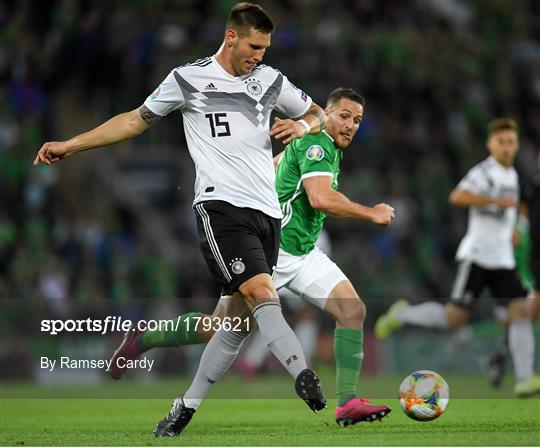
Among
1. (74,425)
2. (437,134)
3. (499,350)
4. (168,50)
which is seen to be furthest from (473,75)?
(74,425)

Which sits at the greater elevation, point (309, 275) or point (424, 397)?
point (309, 275)

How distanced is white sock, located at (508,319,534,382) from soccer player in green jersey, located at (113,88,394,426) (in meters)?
3.39

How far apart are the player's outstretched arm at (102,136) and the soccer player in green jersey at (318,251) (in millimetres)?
1174

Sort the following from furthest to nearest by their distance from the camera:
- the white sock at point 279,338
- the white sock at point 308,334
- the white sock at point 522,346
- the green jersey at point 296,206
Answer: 1. the white sock at point 308,334
2. the white sock at point 522,346
3. the green jersey at point 296,206
4. the white sock at point 279,338

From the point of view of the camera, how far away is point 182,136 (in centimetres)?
1834

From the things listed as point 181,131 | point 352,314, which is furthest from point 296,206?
point 181,131

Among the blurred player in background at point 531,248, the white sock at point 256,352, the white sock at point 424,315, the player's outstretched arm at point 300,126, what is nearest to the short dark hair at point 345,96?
the player's outstretched arm at point 300,126

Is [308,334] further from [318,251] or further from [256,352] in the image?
[318,251]

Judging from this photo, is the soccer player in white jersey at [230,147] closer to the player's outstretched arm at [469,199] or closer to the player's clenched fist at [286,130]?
the player's clenched fist at [286,130]

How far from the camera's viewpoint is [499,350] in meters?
12.7

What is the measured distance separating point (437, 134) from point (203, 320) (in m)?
12.8

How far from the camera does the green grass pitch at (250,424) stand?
7133 millimetres

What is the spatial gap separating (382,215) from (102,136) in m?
1.67

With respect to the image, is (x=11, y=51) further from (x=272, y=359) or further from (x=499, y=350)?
(x=499, y=350)
